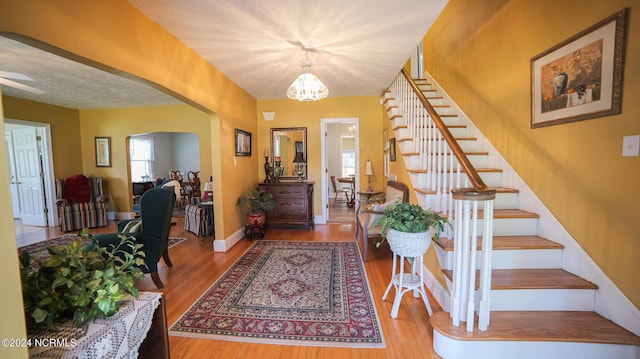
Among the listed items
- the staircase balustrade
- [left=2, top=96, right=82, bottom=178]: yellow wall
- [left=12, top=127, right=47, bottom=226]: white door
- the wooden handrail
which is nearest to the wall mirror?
the staircase balustrade

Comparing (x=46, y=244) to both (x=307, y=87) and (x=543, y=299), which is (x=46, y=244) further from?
(x=543, y=299)

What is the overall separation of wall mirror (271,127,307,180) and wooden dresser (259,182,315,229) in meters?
0.54

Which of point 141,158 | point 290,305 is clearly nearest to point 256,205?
point 290,305

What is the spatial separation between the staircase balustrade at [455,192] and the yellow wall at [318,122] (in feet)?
4.30

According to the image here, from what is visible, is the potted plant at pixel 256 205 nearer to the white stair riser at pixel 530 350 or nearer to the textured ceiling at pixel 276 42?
the textured ceiling at pixel 276 42

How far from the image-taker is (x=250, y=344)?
5.94ft

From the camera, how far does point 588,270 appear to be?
1.79 meters

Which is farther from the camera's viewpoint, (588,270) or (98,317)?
(588,270)

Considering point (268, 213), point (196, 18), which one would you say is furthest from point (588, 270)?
point (268, 213)

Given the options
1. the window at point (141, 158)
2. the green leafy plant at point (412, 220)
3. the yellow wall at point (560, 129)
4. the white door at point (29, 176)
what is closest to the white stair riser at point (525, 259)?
the yellow wall at point (560, 129)

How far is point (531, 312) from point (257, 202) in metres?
3.62

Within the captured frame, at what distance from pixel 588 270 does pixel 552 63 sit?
5.24 feet

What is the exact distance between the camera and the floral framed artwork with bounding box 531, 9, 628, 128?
5.16 ft

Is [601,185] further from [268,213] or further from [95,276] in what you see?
[268,213]
